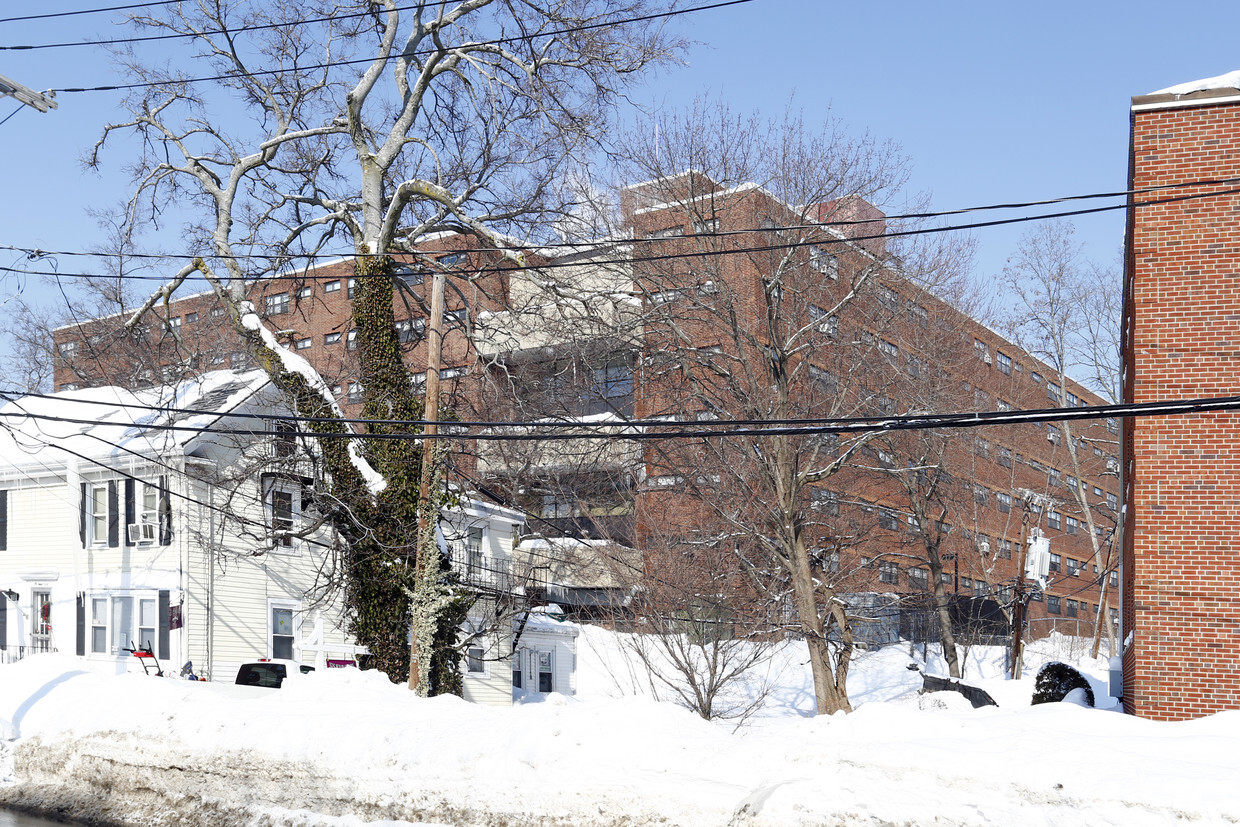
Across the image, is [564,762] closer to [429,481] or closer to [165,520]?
[429,481]

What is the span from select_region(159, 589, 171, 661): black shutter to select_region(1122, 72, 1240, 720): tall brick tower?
2116 cm

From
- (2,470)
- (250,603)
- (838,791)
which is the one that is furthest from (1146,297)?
(2,470)

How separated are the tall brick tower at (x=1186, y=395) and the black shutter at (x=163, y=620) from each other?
69.4 ft

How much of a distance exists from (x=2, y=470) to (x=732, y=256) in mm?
20331

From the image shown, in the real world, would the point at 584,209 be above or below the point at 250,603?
above

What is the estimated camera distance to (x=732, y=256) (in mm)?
26203

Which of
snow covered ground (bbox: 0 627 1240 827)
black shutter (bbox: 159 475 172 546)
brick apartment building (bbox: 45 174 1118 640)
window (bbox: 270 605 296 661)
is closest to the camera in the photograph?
snow covered ground (bbox: 0 627 1240 827)

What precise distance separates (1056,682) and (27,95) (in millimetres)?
20324

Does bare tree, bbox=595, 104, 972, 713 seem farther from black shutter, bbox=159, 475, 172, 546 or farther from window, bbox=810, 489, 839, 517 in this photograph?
black shutter, bbox=159, 475, 172, 546

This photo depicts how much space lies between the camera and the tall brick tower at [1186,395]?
606 inches

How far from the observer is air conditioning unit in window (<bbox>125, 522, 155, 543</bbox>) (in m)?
26.9

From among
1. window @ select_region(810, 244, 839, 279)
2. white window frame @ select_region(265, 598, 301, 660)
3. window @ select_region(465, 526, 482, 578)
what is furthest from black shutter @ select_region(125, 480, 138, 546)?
window @ select_region(810, 244, 839, 279)

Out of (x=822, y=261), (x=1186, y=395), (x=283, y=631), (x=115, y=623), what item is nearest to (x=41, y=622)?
(x=115, y=623)

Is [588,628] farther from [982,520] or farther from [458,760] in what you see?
[458,760]
